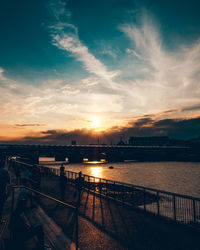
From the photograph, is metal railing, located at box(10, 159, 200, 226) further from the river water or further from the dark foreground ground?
the river water

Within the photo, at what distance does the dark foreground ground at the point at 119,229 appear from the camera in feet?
23.3

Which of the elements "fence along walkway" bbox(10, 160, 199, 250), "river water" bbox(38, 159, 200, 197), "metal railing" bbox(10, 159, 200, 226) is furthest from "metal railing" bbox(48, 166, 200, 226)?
"river water" bbox(38, 159, 200, 197)

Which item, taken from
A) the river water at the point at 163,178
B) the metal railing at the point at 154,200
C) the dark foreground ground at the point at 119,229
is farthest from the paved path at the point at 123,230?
the river water at the point at 163,178

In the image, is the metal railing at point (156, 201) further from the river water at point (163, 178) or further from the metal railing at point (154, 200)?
the river water at point (163, 178)

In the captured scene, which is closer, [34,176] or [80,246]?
[80,246]

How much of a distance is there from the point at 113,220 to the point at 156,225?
199cm

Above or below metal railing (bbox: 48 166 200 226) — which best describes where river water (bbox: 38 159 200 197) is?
below

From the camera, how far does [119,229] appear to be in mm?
8445

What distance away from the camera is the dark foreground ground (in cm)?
710

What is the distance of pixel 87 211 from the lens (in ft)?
37.0

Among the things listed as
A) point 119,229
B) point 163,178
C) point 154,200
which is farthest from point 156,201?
point 163,178

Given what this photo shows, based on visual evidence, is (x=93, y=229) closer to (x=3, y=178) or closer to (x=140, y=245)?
(x=140, y=245)

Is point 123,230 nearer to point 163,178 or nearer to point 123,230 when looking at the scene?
point 123,230

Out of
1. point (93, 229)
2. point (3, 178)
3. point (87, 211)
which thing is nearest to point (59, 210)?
point (87, 211)
